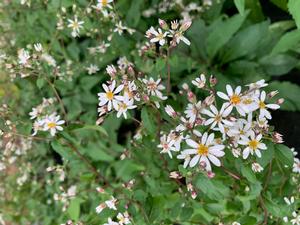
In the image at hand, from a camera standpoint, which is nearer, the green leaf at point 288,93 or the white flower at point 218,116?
Result: the white flower at point 218,116

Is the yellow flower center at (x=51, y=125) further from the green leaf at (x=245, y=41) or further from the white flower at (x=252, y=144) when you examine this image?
the green leaf at (x=245, y=41)

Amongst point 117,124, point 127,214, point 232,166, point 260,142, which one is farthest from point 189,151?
point 117,124

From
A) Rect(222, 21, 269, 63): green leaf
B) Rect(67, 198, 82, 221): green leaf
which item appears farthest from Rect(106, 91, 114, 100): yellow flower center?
Rect(222, 21, 269, 63): green leaf

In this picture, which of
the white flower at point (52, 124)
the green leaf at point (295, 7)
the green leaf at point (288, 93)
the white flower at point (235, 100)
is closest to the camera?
the white flower at point (235, 100)

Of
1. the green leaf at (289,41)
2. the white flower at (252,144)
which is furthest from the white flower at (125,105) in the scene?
the green leaf at (289,41)

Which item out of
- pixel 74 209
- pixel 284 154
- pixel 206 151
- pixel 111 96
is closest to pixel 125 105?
pixel 111 96

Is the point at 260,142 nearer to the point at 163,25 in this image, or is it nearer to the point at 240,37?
the point at 163,25

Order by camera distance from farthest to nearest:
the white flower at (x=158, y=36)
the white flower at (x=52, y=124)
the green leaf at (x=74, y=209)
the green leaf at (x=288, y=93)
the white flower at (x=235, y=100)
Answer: the green leaf at (x=288, y=93) < the green leaf at (x=74, y=209) < the white flower at (x=52, y=124) < the white flower at (x=158, y=36) < the white flower at (x=235, y=100)

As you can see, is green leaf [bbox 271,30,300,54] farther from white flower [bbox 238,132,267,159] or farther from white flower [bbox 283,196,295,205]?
white flower [bbox 238,132,267,159]
